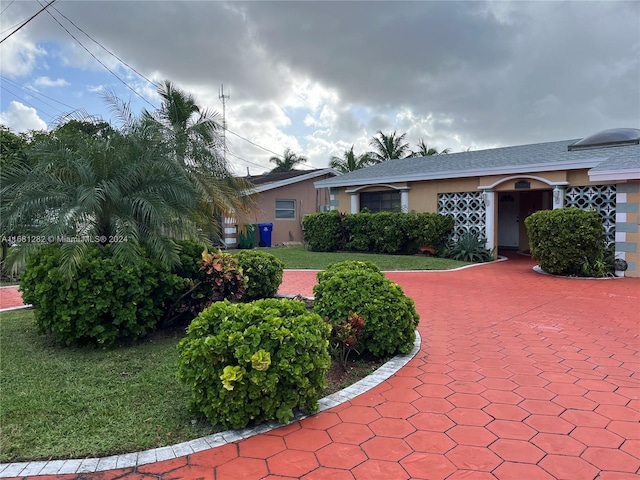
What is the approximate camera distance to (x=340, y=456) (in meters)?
2.68

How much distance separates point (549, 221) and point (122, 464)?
32.4 ft

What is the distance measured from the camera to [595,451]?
8.80 feet

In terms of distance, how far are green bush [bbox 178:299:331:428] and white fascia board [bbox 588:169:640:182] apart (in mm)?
9319

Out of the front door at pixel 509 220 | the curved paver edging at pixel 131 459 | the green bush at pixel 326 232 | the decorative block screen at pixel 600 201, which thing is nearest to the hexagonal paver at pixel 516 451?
the curved paver edging at pixel 131 459

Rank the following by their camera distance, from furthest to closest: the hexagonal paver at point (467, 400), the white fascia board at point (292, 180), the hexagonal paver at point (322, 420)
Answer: the white fascia board at point (292, 180) → the hexagonal paver at point (467, 400) → the hexagonal paver at point (322, 420)

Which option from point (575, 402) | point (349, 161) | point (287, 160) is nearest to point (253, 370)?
point (575, 402)

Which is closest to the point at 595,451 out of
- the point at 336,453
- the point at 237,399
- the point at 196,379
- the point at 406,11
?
the point at 336,453

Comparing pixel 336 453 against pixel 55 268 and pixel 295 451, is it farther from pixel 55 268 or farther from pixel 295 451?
pixel 55 268

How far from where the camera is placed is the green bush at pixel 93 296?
4684 millimetres

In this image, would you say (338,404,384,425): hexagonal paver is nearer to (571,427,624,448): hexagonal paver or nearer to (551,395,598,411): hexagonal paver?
(571,427,624,448): hexagonal paver

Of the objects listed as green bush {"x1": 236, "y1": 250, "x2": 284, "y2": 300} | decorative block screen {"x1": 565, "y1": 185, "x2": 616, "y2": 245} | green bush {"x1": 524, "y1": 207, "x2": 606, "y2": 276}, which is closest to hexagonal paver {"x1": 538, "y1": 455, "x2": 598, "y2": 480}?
green bush {"x1": 236, "y1": 250, "x2": 284, "y2": 300}

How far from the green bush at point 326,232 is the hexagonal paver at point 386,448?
13125 millimetres

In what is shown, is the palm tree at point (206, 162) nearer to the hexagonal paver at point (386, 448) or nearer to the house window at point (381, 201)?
the hexagonal paver at point (386, 448)

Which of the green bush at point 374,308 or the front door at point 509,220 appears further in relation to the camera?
the front door at point 509,220
